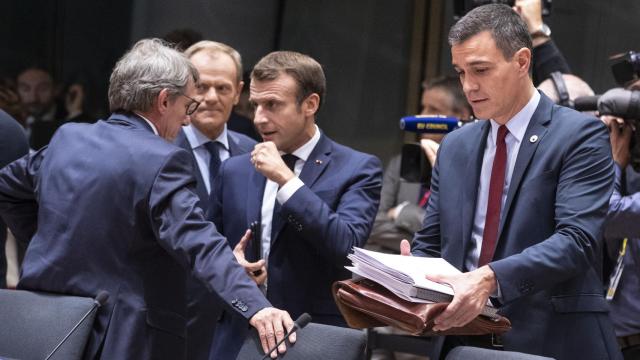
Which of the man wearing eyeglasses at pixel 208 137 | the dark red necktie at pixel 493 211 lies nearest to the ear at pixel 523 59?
the dark red necktie at pixel 493 211

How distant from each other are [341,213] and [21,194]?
995mm

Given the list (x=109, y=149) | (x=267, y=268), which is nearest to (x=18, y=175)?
(x=109, y=149)

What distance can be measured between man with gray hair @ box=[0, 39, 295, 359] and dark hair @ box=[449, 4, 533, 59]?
2.81 ft

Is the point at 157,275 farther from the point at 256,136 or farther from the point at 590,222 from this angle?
the point at 256,136

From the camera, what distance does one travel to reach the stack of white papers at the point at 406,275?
2547mm

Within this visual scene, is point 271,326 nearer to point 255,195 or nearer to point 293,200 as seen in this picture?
point 293,200

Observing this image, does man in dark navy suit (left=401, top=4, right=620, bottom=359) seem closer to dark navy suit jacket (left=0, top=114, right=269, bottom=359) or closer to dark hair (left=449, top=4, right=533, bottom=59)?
dark hair (left=449, top=4, right=533, bottom=59)

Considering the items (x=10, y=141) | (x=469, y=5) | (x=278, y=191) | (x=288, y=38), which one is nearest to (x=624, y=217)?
(x=278, y=191)

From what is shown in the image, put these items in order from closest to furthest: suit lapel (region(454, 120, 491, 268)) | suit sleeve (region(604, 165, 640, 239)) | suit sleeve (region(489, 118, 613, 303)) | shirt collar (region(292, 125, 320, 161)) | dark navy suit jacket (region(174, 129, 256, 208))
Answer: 1. suit sleeve (region(489, 118, 613, 303))
2. suit lapel (region(454, 120, 491, 268))
3. suit sleeve (region(604, 165, 640, 239))
4. shirt collar (region(292, 125, 320, 161))
5. dark navy suit jacket (region(174, 129, 256, 208))

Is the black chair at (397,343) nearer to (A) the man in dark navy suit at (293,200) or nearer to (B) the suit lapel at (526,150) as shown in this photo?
(A) the man in dark navy suit at (293,200)

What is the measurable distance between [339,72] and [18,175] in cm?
312

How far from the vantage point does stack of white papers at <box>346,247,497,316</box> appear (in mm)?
2547

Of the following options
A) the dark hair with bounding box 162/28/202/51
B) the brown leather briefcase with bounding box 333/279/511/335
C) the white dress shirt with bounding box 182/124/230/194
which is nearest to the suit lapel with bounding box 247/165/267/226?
the white dress shirt with bounding box 182/124/230/194

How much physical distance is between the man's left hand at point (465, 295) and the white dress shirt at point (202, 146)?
163cm
